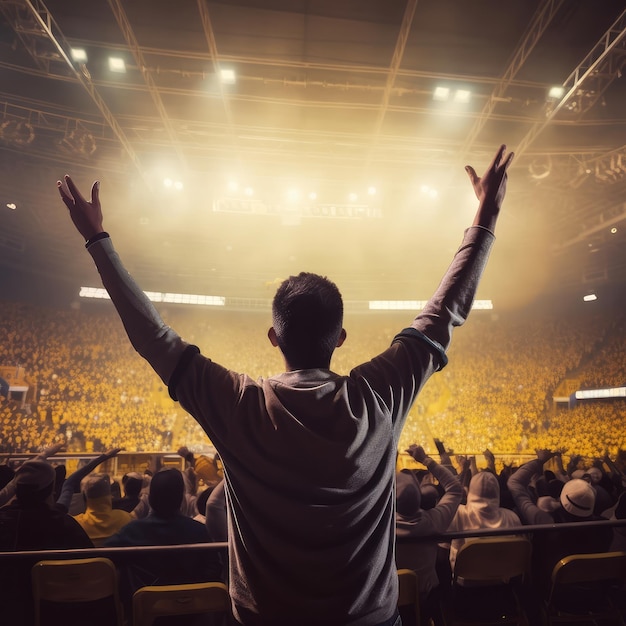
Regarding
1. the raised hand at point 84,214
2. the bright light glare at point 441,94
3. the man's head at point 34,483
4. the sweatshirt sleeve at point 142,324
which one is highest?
the bright light glare at point 441,94

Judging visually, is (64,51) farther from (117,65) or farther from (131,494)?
(131,494)

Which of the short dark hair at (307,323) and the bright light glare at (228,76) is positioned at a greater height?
the bright light glare at (228,76)

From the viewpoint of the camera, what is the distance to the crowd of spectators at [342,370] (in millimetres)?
16672

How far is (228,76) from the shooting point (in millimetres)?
8938

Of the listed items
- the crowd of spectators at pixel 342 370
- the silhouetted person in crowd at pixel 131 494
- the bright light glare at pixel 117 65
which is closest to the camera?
the silhouetted person in crowd at pixel 131 494

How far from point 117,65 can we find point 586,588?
1044cm

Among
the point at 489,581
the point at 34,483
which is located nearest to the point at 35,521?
the point at 34,483

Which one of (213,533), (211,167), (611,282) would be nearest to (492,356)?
(611,282)

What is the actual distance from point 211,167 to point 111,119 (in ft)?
9.89

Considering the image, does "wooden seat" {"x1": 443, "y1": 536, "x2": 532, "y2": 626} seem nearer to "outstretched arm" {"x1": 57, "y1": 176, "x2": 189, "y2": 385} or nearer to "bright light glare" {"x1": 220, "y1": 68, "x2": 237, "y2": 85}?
"outstretched arm" {"x1": 57, "y1": 176, "x2": 189, "y2": 385}

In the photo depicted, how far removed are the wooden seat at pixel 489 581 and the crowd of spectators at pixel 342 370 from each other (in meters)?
12.5

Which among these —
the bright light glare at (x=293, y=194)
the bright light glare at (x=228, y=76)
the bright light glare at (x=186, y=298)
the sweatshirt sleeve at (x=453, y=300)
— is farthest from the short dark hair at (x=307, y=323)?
the bright light glare at (x=186, y=298)

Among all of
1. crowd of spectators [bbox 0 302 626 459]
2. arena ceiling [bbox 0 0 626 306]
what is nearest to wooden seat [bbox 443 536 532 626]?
arena ceiling [bbox 0 0 626 306]

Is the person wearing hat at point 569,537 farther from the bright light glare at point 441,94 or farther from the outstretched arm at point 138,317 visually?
the bright light glare at point 441,94
